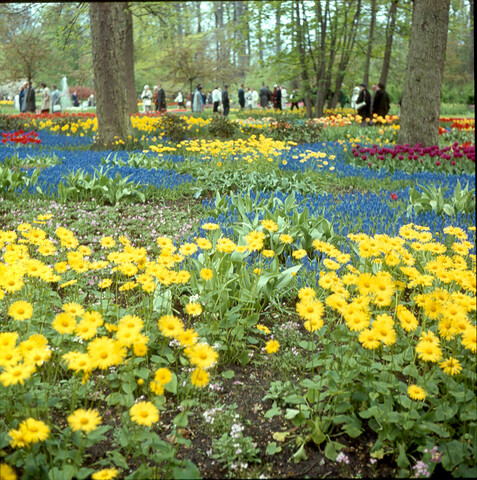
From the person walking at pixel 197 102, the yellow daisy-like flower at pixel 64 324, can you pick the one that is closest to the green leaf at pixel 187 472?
the yellow daisy-like flower at pixel 64 324

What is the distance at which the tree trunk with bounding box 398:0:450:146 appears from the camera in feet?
25.0

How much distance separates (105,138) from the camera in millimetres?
9047

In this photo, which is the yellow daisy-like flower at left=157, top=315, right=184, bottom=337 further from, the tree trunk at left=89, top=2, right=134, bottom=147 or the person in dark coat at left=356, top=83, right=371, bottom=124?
the person in dark coat at left=356, top=83, right=371, bottom=124

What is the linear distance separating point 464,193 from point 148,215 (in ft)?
10.8

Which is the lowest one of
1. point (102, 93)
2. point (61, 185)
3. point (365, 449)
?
point (365, 449)

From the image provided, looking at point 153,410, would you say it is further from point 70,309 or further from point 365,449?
point 365,449

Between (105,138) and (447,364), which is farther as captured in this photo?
(105,138)

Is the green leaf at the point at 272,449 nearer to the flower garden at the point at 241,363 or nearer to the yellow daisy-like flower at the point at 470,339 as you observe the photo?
the flower garden at the point at 241,363

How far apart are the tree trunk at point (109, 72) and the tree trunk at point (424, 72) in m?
5.19

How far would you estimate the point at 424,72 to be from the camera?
7938 millimetres

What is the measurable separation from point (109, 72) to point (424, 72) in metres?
5.57

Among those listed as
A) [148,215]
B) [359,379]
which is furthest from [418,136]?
[359,379]

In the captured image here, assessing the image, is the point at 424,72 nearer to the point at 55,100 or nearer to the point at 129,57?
the point at 129,57

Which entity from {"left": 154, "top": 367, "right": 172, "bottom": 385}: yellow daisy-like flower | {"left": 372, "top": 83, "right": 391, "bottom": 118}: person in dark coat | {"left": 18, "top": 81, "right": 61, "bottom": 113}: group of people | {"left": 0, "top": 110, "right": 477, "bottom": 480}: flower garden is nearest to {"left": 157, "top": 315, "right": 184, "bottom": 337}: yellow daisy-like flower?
{"left": 0, "top": 110, "right": 477, "bottom": 480}: flower garden
